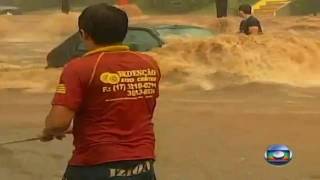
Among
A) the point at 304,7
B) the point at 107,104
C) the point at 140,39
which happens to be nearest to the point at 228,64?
the point at 140,39

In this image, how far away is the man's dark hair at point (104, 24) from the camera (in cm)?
418

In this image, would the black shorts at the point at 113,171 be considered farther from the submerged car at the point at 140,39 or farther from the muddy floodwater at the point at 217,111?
the submerged car at the point at 140,39

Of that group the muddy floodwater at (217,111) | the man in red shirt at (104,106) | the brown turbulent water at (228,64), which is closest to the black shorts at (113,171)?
the man in red shirt at (104,106)

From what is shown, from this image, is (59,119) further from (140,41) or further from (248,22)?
(248,22)

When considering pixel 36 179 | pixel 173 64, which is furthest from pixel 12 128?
pixel 173 64

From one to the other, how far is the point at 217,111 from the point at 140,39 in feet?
12.2

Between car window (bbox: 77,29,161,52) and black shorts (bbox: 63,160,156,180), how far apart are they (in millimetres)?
12740

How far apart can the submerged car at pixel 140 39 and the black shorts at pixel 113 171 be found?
40.3ft

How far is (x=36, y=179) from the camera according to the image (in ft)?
30.4

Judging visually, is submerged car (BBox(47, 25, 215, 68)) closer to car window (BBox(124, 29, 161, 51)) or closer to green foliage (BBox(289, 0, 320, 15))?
car window (BBox(124, 29, 161, 51))

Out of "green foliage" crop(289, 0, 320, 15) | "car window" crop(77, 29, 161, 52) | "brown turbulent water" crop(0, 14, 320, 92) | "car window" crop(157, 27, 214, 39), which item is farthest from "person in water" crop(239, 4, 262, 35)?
"green foliage" crop(289, 0, 320, 15)

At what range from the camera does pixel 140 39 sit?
57.3 feet

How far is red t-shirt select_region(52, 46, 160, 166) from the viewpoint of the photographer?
4.14m

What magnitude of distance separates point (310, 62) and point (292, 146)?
818 cm
